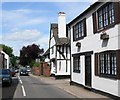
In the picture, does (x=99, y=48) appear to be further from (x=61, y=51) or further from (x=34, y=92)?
(x=61, y=51)

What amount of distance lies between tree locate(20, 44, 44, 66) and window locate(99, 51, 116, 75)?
226 ft

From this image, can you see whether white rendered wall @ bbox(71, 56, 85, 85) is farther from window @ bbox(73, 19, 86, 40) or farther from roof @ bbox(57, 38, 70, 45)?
roof @ bbox(57, 38, 70, 45)

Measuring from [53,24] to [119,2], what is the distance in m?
37.4

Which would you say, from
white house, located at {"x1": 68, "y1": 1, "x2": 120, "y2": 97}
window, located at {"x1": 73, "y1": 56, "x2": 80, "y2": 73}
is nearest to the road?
white house, located at {"x1": 68, "y1": 1, "x2": 120, "y2": 97}

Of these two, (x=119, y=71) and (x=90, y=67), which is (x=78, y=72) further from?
(x=119, y=71)

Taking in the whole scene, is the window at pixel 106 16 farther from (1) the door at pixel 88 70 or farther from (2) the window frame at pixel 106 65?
(1) the door at pixel 88 70

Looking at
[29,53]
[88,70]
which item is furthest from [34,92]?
[29,53]

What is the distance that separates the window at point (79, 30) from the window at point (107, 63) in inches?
197

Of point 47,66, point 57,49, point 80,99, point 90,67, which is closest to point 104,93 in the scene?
point 80,99

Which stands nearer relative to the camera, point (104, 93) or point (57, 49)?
point (104, 93)

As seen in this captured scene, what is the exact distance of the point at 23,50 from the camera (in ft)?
297

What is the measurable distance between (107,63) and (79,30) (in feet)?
27.2

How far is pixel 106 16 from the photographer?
19.2 m

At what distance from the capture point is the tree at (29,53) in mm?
88500
